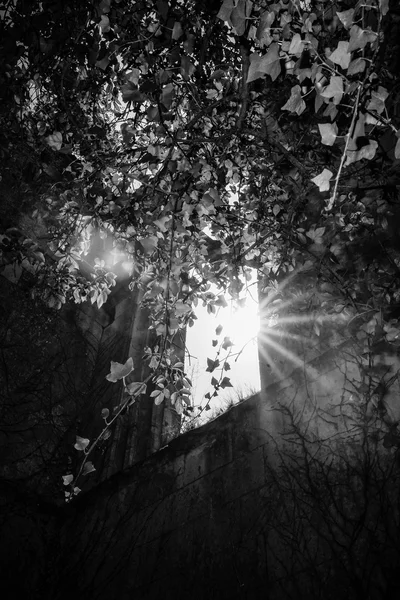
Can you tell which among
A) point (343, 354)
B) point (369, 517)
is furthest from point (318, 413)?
point (369, 517)

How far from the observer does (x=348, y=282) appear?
9.04 feet

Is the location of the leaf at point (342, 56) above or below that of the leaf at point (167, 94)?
below

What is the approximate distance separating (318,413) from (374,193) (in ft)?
7.28

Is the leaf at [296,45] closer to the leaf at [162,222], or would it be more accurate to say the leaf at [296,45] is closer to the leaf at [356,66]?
the leaf at [356,66]

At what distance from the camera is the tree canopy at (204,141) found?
→ 1.42m

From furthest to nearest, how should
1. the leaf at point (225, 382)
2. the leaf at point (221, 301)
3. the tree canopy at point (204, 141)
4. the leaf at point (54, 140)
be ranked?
1. the leaf at point (221, 301)
2. the leaf at point (225, 382)
3. the leaf at point (54, 140)
4. the tree canopy at point (204, 141)

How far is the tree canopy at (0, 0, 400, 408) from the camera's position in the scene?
55.8 inches

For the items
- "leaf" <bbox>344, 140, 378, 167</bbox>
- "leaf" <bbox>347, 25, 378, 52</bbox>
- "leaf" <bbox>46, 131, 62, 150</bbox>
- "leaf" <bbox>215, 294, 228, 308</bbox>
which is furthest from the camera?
"leaf" <bbox>215, 294, 228, 308</bbox>

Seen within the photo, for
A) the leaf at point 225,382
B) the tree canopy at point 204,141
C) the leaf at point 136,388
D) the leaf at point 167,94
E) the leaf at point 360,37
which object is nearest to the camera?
the leaf at point 360,37

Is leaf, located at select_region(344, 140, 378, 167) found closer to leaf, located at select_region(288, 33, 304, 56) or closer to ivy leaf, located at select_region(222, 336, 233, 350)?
leaf, located at select_region(288, 33, 304, 56)

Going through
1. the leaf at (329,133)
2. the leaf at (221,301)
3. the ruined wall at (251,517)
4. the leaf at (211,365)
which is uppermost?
the leaf at (221,301)

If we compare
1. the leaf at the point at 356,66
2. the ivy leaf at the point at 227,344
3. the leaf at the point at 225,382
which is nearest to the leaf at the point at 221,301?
the ivy leaf at the point at 227,344

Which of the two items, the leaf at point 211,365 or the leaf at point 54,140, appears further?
the leaf at point 211,365

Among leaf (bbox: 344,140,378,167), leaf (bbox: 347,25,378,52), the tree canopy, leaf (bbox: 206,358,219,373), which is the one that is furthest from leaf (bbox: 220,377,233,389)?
leaf (bbox: 347,25,378,52)
